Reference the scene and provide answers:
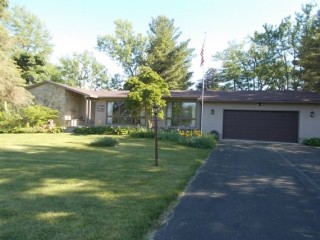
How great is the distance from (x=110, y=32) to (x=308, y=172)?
4100 centimetres

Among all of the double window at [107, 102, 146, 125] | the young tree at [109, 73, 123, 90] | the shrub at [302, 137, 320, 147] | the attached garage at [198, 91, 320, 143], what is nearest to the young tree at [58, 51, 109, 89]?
the young tree at [109, 73, 123, 90]

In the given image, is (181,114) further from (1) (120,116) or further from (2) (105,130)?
(2) (105,130)

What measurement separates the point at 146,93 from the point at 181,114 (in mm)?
3514

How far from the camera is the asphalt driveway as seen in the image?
4.20m

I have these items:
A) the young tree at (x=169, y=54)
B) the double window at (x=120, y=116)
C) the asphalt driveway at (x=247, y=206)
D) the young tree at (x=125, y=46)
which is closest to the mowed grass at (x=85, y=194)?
the asphalt driveway at (x=247, y=206)

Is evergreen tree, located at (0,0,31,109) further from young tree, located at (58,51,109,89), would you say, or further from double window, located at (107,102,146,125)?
young tree, located at (58,51,109,89)

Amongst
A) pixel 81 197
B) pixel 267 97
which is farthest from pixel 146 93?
pixel 81 197

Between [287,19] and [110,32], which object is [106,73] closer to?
[110,32]

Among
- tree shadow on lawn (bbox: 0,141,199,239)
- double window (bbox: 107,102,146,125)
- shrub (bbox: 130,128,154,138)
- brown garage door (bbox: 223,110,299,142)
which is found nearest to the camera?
tree shadow on lawn (bbox: 0,141,199,239)

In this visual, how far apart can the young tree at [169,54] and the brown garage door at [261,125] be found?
1923 cm

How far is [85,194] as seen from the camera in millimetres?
5785

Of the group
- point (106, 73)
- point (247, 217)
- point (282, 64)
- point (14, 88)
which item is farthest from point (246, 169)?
point (106, 73)

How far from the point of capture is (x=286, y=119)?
64.7ft

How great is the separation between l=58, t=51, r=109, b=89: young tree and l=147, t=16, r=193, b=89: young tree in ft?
37.3
